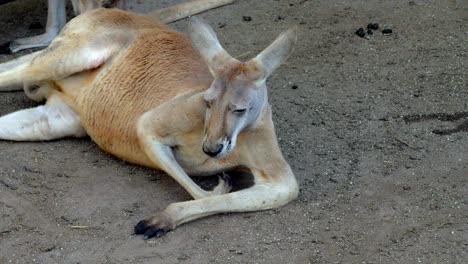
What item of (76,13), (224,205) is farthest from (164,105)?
(76,13)

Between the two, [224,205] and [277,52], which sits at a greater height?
[277,52]

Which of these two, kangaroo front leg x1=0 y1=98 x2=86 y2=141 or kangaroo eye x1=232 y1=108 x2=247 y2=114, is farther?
kangaroo front leg x1=0 y1=98 x2=86 y2=141

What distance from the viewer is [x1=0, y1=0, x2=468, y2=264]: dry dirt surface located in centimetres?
429

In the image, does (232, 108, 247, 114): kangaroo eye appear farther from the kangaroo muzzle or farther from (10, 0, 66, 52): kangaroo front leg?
(10, 0, 66, 52): kangaroo front leg

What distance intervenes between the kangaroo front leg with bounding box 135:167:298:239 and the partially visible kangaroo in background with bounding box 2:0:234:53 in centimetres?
248

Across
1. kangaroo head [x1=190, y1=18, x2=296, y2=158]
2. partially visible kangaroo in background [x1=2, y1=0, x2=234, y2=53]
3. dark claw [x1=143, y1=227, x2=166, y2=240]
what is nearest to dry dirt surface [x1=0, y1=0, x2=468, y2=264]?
dark claw [x1=143, y1=227, x2=166, y2=240]

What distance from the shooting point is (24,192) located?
475cm

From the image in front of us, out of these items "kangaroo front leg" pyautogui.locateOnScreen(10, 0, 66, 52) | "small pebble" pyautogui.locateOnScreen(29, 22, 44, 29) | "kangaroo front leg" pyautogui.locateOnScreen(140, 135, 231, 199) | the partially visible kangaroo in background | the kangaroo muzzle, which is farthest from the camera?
"small pebble" pyautogui.locateOnScreen(29, 22, 44, 29)

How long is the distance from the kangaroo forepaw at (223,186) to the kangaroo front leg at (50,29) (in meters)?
2.60

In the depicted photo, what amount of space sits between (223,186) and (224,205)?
229 millimetres

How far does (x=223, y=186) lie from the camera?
4.70m

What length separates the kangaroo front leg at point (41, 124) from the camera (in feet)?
17.4

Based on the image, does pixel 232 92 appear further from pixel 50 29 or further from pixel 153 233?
pixel 50 29

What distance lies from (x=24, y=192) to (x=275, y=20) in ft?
9.98
